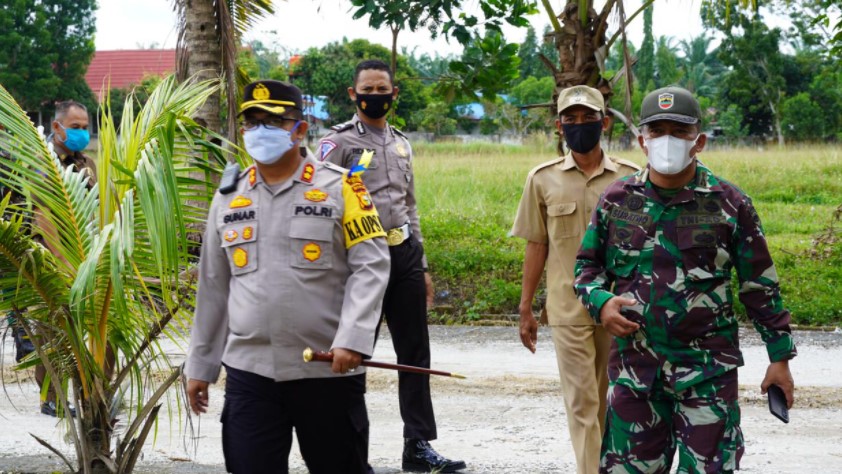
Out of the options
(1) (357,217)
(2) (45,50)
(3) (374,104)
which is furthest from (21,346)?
(2) (45,50)

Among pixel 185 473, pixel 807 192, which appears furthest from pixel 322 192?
pixel 807 192

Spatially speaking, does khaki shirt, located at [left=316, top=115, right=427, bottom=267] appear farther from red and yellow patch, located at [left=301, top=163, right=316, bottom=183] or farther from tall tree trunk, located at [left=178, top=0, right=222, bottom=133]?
tall tree trunk, located at [left=178, top=0, right=222, bottom=133]

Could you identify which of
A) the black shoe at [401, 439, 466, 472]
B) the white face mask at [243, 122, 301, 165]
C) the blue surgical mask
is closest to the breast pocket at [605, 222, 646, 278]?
the white face mask at [243, 122, 301, 165]

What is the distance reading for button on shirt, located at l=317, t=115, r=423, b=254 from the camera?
5688 mm

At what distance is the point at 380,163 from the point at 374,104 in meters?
0.32

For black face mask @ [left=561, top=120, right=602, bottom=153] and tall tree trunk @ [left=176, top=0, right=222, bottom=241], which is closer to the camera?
black face mask @ [left=561, top=120, right=602, bottom=153]

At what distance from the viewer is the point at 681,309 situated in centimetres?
378

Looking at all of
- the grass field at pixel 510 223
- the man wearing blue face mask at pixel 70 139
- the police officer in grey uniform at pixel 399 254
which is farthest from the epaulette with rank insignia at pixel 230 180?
the grass field at pixel 510 223

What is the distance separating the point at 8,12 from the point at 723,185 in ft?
138

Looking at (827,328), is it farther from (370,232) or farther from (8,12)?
(8,12)

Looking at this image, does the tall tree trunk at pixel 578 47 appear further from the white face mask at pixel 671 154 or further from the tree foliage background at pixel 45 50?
the tree foliage background at pixel 45 50

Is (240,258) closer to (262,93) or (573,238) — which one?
(262,93)

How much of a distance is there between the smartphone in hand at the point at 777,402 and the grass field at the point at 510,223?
6916 mm

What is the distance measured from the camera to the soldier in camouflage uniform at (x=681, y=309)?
375 cm
